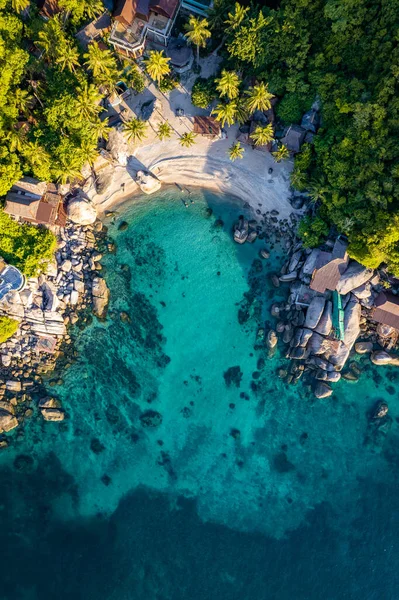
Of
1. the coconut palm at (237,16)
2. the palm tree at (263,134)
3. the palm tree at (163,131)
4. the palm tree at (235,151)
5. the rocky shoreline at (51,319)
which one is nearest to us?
the coconut palm at (237,16)

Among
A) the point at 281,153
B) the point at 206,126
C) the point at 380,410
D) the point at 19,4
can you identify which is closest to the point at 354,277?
the point at 281,153

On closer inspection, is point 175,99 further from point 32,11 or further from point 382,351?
point 382,351

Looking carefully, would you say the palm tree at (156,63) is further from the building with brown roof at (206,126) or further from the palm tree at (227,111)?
the palm tree at (227,111)

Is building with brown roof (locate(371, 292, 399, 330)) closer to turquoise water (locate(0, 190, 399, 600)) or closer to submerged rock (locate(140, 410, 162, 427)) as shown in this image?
turquoise water (locate(0, 190, 399, 600))

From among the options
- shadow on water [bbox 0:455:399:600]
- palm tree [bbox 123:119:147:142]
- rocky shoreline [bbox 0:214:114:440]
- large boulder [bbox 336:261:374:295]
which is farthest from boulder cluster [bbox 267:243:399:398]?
rocky shoreline [bbox 0:214:114:440]

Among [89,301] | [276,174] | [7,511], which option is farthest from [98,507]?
[276,174]

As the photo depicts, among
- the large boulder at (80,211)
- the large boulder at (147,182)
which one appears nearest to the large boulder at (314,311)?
the large boulder at (147,182)
